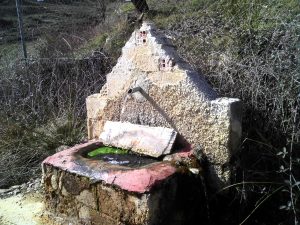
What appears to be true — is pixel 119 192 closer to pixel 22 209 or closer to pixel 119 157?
pixel 119 157

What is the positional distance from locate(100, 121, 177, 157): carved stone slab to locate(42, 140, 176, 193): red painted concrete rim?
24 cm

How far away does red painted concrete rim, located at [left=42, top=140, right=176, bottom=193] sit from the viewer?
286 centimetres

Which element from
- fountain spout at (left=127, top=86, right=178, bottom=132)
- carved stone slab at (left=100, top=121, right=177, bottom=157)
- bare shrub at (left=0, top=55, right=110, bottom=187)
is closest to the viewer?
carved stone slab at (left=100, top=121, right=177, bottom=157)

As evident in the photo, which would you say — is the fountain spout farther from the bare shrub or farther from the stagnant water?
the bare shrub

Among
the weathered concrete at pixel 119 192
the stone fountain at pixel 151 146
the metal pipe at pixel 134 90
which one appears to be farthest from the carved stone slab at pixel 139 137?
the metal pipe at pixel 134 90

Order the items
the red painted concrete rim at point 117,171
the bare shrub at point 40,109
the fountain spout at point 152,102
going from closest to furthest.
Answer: the red painted concrete rim at point 117,171, the fountain spout at point 152,102, the bare shrub at point 40,109

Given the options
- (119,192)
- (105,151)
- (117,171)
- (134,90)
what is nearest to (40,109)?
A: (105,151)

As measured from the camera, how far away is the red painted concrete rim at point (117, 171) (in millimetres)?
2859

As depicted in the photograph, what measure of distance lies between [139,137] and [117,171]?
0.62 metres

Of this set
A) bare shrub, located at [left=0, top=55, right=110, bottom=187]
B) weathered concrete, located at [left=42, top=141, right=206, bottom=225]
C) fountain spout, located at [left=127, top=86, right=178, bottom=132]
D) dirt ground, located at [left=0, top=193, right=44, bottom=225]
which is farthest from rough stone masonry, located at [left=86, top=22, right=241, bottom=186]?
bare shrub, located at [left=0, top=55, right=110, bottom=187]

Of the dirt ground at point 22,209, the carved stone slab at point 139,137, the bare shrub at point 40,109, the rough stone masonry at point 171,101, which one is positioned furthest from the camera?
the bare shrub at point 40,109

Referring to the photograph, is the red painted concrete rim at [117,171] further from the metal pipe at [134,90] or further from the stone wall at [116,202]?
the metal pipe at [134,90]

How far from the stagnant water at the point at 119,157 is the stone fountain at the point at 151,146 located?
0.05 meters

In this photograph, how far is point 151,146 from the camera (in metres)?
3.45
